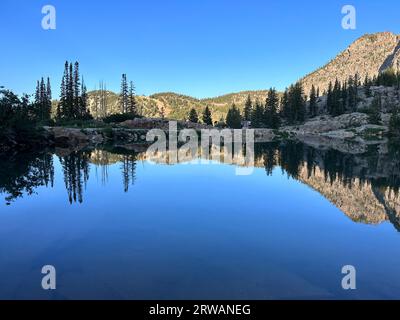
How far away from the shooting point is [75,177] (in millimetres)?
26297

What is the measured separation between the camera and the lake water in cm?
826

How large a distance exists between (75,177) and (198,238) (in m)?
16.9

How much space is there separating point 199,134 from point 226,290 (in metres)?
95.5

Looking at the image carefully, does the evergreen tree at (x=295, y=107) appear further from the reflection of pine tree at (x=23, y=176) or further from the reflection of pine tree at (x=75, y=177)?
the reflection of pine tree at (x=23, y=176)

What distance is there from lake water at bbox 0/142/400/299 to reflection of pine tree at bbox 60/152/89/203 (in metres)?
0.12

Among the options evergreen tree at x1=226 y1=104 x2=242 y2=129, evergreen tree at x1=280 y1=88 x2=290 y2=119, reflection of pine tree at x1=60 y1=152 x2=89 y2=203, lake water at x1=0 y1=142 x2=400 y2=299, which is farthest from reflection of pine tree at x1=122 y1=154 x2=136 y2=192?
evergreen tree at x1=280 y1=88 x2=290 y2=119

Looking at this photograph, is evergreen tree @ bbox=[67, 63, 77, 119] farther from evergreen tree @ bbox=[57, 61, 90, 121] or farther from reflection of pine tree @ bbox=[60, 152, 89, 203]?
reflection of pine tree @ bbox=[60, 152, 89, 203]

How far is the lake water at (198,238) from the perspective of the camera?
826 centimetres

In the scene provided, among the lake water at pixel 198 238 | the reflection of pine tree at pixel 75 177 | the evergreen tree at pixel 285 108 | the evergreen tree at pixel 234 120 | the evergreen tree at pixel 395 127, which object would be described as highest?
the evergreen tree at pixel 285 108

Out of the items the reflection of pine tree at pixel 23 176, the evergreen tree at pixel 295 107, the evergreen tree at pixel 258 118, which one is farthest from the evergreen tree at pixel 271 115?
the reflection of pine tree at pixel 23 176

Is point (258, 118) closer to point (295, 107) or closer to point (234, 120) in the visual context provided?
point (234, 120)

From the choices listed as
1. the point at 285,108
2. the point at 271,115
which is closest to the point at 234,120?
the point at 271,115

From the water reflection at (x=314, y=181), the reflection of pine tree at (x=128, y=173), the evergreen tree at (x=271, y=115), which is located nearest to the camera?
the water reflection at (x=314, y=181)

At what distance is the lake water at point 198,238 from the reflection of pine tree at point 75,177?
0.40 ft
